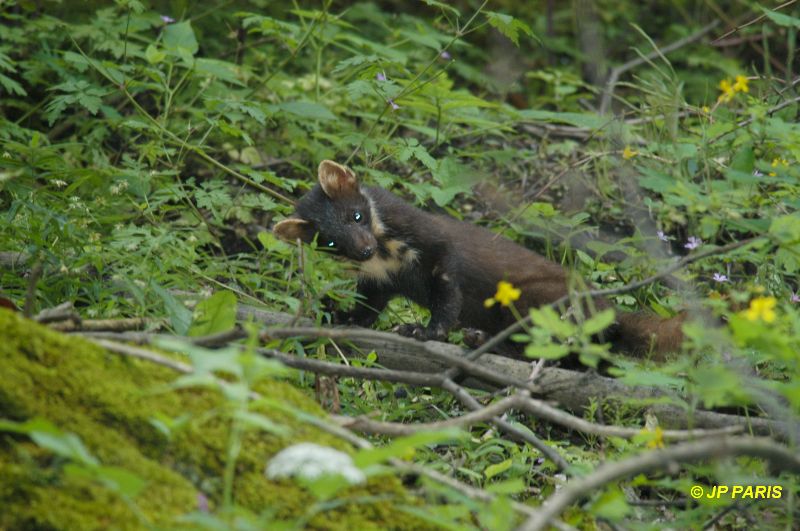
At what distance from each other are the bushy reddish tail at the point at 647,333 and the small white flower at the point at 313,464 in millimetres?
3138

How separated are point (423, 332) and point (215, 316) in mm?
1748

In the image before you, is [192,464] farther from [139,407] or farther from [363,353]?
[363,353]

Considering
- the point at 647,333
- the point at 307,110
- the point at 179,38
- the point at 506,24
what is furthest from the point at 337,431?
the point at 179,38

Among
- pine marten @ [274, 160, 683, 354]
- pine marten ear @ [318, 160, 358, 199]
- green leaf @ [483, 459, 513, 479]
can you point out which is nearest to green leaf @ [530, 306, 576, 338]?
green leaf @ [483, 459, 513, 479]

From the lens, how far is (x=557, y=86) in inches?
341

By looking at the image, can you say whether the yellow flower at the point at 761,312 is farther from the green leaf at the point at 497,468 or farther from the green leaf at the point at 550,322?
the green leaf at the point at 497,468

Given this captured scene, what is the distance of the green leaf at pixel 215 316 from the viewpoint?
410cm

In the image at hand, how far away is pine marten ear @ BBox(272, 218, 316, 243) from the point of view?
5758mm

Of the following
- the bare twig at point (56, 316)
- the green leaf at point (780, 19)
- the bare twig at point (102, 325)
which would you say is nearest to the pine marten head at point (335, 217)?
the bare twig at point (102, 325)

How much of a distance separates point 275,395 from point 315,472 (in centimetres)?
72

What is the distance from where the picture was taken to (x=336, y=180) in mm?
5938

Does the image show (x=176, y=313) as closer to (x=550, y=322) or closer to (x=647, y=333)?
(x=550, y=322)

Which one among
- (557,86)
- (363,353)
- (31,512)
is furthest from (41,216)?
(557,86)

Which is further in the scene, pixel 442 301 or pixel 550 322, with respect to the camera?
pixel 442 301
